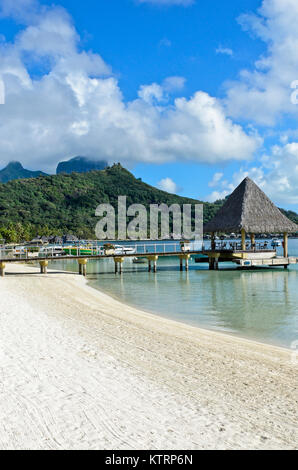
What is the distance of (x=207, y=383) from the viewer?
4828 mm

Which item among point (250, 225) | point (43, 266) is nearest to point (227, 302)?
point (250, 225)

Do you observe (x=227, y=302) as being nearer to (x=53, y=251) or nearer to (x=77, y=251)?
(x=77, y=251)

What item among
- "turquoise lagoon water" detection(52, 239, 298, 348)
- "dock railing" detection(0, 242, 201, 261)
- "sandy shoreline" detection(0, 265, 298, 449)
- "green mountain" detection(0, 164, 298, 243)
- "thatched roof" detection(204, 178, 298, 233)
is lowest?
"turquoise lagoon water" detection(52, 239, 298, 348)

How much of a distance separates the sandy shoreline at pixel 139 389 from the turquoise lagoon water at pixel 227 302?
1631 millimetres

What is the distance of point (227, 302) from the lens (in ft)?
44.6

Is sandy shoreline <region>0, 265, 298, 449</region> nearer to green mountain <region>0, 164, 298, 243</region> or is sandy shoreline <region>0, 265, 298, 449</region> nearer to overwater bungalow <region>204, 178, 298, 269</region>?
overwater bungalow <region>204, 178, 298, 269</region>

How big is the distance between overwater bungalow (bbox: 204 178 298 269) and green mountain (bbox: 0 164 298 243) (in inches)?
2230

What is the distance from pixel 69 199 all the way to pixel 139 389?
332 feet

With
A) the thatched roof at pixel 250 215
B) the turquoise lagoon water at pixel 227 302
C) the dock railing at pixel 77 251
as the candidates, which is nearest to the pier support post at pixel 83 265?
the dock railing at pixel 77 251

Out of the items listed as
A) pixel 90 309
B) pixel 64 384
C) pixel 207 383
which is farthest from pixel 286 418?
pixel 90 309

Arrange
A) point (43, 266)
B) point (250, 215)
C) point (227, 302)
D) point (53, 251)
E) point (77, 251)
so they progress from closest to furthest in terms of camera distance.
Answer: point (227, 302)
point (43, 266)
point (77, 251)
point (53, 251)
point (250, 215)

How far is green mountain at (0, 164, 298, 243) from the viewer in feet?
286

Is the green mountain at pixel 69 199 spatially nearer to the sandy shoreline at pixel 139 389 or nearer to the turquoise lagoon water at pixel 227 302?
the turquoise lagoon water at pixel 227 302

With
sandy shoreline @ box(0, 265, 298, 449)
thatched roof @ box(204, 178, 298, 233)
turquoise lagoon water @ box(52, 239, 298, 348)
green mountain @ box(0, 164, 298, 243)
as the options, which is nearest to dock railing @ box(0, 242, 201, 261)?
thatched roof @ box(204, 178, 298, 233)
